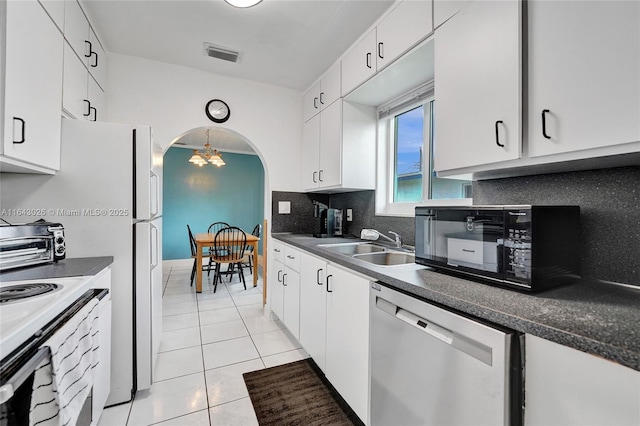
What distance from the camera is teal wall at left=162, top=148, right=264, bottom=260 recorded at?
5.36 meters

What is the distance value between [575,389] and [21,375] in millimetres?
1375

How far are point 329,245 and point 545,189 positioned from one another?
1.32m

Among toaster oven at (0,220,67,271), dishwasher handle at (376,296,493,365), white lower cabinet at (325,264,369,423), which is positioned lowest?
white lower cabinet at (325,264,369,423)

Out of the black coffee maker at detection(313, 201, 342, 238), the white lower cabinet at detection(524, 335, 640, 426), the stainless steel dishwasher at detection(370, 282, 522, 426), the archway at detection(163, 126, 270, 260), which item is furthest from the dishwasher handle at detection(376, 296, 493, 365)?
the archway at detection(163, 126, 270, 260)

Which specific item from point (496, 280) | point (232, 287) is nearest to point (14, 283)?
point (496, 280)

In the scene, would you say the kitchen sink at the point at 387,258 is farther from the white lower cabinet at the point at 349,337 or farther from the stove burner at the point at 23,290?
the stove burner at the point at 23,290

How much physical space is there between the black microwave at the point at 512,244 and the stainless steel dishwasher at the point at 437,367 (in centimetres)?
25

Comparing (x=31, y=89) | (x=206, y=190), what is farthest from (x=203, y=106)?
(x=206, y=190)

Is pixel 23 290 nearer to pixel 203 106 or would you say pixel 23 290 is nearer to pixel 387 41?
pixel 203 106

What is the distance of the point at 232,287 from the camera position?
3.96 m

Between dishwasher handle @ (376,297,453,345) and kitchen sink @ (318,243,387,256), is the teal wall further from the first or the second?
dishwasher handle @ (376,297,453,345)

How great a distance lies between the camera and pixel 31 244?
52.2 inches

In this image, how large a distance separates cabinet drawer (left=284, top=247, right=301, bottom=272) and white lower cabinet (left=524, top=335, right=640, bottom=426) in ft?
5.26

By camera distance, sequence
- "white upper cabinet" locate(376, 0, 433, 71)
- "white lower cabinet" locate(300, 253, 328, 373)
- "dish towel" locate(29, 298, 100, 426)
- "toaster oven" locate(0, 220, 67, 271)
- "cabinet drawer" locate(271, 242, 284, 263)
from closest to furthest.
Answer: "dish towel" locate(29, 298, 100, 426) < "toaster oven" locate(0, 220, 67, 271) < "white upper cabinet" locate(376, 0, 433, 71) < "white lower cabinet" locate(300, 253, 328, 373) < "cabinet drawer" locate(271, 242, 284, 263)
